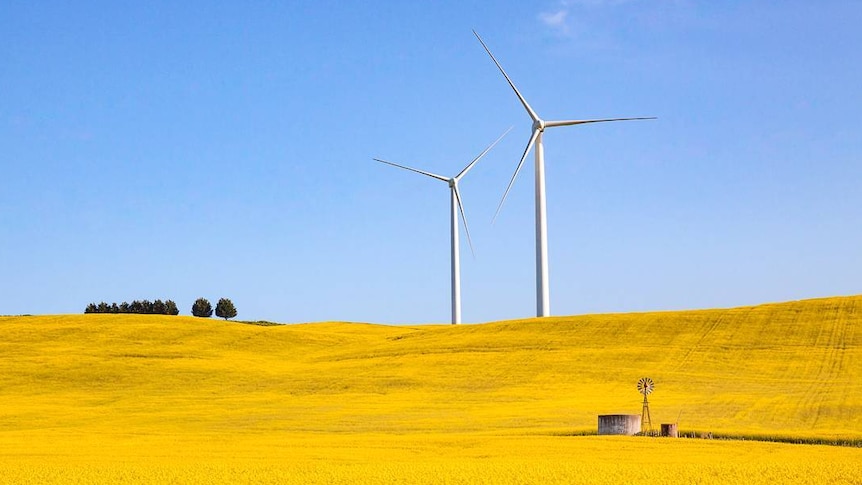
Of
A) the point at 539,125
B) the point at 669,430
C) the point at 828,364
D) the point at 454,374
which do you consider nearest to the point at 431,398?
the point at 454,374

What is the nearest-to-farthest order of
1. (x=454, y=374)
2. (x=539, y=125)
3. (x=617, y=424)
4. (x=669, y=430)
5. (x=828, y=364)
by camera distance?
(x=669, y=430) → (x=617, y=424) → (x=828, y=364) → (x=454, y=374) → (x=539, y=125)

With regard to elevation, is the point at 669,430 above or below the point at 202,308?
below

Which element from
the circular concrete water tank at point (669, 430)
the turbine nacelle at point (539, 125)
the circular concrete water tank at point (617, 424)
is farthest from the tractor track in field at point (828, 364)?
the turbine nacelle at point (539, 125)

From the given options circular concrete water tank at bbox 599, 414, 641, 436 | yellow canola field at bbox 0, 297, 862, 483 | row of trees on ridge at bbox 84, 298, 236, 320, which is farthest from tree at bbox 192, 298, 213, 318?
circular concrete water tank at bbox 599, 414, 641, 436

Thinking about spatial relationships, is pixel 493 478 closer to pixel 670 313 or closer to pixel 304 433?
pixel 304 433

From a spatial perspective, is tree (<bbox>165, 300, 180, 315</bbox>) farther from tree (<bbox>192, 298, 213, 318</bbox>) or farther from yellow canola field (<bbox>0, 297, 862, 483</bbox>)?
yellow canola field (<bbox>0, 297, 862, 483</bbox>)

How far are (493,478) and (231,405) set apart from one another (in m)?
31.8

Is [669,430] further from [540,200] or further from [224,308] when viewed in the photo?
[224,308]

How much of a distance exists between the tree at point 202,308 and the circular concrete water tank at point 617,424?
443ft

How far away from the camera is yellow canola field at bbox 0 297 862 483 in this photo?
2548cm

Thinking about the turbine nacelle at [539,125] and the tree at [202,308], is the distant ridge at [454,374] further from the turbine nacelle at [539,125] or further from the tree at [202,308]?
the tree at [202,308]

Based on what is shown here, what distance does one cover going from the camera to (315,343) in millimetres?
83500

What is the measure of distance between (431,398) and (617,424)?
17.4 m

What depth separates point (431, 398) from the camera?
53000 mm
